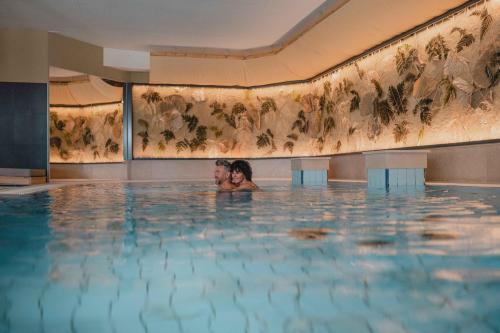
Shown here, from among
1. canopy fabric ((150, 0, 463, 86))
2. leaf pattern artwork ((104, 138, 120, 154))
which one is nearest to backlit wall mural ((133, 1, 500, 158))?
canopy fabric ((150, 0, 463, 86))

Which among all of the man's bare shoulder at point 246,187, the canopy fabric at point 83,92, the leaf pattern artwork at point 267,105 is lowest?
the man's bare shoulder at point 246,187

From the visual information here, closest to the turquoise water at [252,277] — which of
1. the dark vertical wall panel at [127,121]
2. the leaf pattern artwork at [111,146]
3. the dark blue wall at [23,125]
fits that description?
the dark blue wall at [23,125]

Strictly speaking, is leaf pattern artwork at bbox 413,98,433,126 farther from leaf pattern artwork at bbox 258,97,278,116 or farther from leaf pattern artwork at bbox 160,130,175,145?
leaf pattern artwork at bbox 160,130,175,145

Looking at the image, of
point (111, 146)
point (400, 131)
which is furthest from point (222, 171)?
point (111, 146)

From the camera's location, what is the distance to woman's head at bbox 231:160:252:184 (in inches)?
364

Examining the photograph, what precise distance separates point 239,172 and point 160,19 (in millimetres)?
6866

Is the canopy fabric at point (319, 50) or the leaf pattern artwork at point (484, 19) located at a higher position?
the canopy fabric at point (319, 50)

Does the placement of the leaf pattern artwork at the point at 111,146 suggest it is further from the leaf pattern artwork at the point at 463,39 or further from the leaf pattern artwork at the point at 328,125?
the leaf pattern artwork at the point at 463,39

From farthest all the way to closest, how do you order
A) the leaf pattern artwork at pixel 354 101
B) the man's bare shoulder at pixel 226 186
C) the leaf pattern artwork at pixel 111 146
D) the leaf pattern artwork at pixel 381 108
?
the leaf pattern artwork at pixel 111 146
the leaf pattern artwork at pixel 354 101
the leaf pattern artwork at pixel 381 108
the man's bare shoulder at pixel 226 186

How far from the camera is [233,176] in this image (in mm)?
9352

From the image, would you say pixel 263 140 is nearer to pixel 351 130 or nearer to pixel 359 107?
pixel 351 130

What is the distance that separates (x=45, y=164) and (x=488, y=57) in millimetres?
11810

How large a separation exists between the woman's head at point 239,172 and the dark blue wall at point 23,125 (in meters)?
7.86

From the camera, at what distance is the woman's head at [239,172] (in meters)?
9.23
